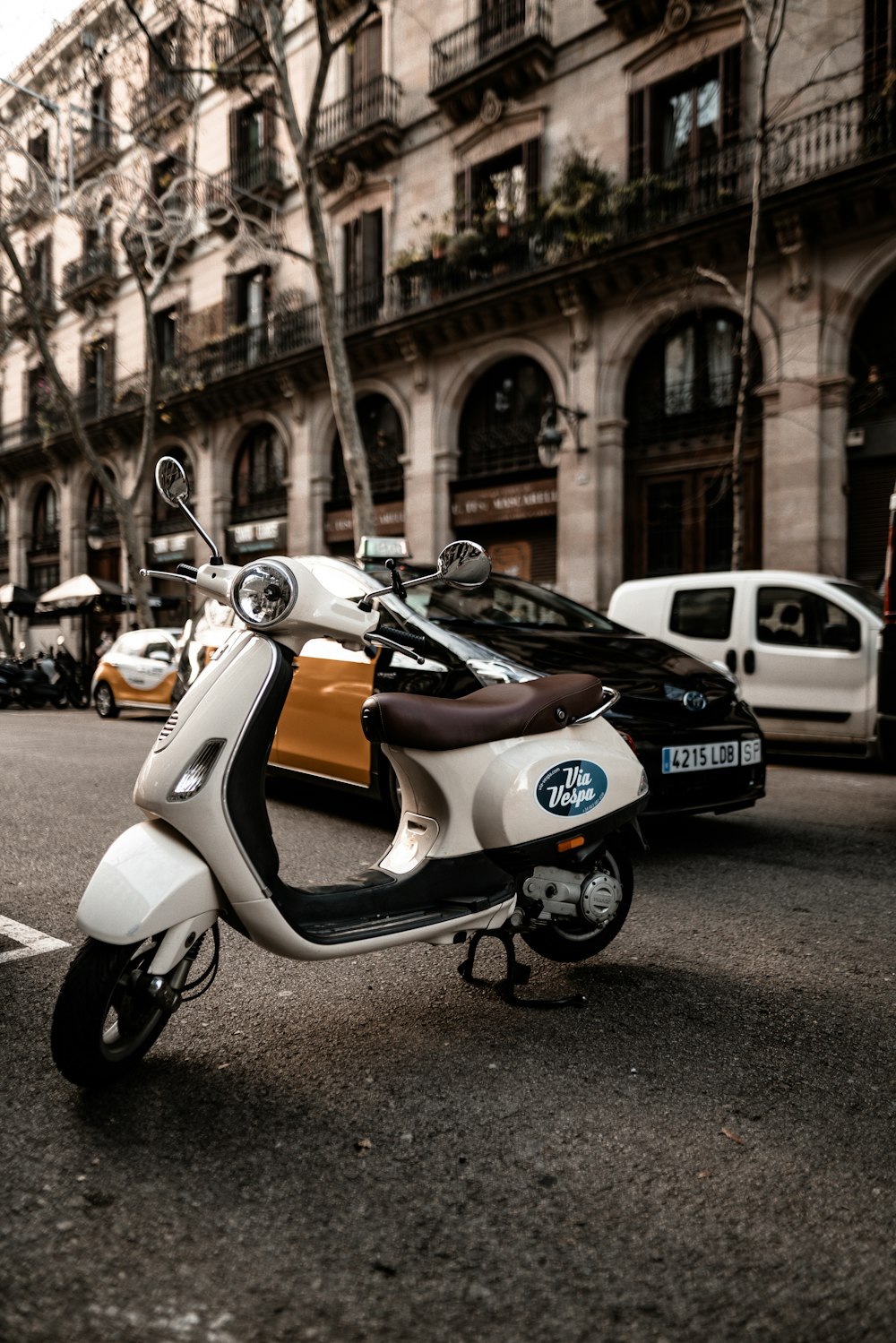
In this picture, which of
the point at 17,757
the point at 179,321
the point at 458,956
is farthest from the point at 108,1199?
the point at 179,321

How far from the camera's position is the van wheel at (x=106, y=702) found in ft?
52.5

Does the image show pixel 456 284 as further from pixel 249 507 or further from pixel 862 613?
pixel 862 613

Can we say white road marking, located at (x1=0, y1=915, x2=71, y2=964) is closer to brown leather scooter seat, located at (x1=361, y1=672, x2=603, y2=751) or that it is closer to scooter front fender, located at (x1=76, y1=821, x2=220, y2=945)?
scooter front fender, located at (x1=76, y1=821, x2=220, y2=945)

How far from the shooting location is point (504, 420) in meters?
19.1

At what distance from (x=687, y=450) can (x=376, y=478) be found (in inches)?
291

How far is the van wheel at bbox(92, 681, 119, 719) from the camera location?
16.0 metres

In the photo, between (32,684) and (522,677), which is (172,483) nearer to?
(522,677)

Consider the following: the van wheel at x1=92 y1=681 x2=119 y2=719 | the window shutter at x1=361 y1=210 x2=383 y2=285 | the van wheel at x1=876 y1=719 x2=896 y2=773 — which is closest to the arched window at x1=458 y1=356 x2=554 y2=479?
the window shutter at x1=361 y1=210 x2=383 y2=285

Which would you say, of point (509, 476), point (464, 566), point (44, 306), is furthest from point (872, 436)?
point (44, 306)

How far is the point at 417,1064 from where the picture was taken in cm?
264

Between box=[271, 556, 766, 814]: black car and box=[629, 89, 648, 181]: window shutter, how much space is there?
44.0 ft

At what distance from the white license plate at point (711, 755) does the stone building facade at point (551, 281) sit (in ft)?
32.9

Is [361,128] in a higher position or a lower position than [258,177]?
lower

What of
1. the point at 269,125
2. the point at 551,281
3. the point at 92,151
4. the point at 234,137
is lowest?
the point at 551,281
